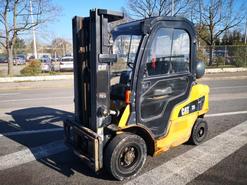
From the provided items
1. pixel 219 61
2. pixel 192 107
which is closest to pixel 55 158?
pixel 192 107

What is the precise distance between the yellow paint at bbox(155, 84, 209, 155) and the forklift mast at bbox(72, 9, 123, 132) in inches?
45.7

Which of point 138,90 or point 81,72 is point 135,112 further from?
point 81,72

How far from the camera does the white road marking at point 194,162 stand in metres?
3.88

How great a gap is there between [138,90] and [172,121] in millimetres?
1018

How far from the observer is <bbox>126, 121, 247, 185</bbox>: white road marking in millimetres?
3881

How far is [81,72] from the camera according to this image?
3969 mm

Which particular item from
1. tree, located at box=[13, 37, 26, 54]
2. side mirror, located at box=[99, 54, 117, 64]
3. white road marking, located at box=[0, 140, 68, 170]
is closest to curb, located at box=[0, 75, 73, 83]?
tree, located at box=[13, 37, 26, 54]

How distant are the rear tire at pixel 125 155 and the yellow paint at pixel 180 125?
0.38 meters

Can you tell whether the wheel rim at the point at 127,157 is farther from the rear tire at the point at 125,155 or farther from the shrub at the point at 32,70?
the shrub at the point at 32,70

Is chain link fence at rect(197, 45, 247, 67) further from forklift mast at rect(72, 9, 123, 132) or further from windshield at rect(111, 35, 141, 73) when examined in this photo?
forklift mast at rect(72, 9, 123, 132)

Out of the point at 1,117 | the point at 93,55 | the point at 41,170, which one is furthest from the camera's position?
the point at 1,117

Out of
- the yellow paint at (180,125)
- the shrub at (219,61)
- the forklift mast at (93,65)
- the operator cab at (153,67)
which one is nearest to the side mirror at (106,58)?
the forklift mast at (93,65)

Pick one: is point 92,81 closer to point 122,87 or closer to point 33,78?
point 122,87

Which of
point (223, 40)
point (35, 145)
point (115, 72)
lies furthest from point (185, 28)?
point (223, 40)
